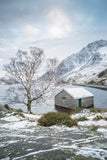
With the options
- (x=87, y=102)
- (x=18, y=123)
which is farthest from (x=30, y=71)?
(x=87, y=102)

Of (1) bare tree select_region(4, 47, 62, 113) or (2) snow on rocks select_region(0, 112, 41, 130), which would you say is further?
(1) bare tree select_region(4, 47, 62, 113)

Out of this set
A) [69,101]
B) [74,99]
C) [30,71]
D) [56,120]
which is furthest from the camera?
[69,101]

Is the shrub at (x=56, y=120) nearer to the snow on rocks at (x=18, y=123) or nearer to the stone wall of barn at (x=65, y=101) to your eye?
the snow on rocks at (x=18, y=123)

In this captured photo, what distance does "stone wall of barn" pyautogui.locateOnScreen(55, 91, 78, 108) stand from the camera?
3150 centimetres

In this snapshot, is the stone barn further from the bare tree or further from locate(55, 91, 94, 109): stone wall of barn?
the bare tree

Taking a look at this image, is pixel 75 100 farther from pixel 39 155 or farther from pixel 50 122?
pixel 39 155

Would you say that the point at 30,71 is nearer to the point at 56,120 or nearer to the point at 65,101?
the point at 56,120

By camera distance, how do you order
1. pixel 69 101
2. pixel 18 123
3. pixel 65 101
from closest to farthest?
pixel 18 123
pixel 69 101
pixel 65 101

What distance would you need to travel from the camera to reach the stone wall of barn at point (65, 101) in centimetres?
3150

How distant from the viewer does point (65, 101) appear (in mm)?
33719

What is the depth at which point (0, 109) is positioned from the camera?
45.3ft

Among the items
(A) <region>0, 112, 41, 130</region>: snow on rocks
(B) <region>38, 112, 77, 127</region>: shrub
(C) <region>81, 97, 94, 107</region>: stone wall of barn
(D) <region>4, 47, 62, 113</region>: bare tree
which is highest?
(D) <region>4, 47, 62, 113</region>: bare tree

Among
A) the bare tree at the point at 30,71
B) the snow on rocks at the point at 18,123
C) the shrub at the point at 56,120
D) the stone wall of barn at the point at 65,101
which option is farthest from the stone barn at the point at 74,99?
the shrub at the point at 56,120

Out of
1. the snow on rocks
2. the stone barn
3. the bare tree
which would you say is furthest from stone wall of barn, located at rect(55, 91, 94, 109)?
the snow on rocks
